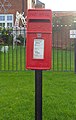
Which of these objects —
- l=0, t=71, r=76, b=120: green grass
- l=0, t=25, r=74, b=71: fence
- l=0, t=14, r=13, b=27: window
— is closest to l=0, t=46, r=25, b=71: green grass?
l=0, t=25, r=74, b=71: fence

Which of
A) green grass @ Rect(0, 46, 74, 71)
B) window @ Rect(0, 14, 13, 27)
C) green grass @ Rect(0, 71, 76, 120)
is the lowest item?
green grass @ Rect(0, 71, 76, 120)

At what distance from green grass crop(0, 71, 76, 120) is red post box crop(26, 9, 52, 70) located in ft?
4.52

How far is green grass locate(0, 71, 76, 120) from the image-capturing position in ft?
17.9

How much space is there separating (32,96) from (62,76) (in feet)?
10.4

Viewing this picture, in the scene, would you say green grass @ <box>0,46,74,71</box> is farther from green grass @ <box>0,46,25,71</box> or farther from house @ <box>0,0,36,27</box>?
house @ <box>0,0,36,27</box>

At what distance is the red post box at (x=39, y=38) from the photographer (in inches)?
163

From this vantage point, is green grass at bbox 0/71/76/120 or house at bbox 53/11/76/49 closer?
green grass at bbox 0/71/76/120

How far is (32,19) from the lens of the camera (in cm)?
413

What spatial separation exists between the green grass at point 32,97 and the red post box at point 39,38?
138cm

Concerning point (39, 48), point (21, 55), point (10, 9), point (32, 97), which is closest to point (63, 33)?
point (21, 55)

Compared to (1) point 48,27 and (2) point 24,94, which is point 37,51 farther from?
(2) point 24,94

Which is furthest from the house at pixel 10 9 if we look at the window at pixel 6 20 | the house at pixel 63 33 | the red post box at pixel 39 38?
the red post box at pixel 39 38

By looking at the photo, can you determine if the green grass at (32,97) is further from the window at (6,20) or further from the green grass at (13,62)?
the window at (6,20)

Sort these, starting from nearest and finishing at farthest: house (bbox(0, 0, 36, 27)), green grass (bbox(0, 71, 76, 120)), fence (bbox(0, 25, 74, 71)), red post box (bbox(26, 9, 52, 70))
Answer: red post box (bbox(26, 9, 52, 70)), green grass (bbox(0, 71, 76, 120)), fence (bbox(0, 25, 74, 71)), house (bbox(0, 0, 36, 27))
